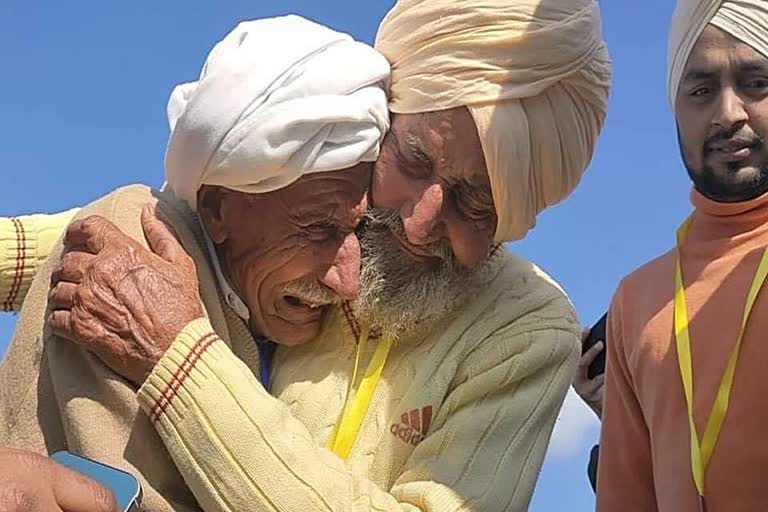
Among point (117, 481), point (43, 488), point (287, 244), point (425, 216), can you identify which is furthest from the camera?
point (425, 216)

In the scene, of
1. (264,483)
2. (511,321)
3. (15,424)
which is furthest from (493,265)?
(15,424)

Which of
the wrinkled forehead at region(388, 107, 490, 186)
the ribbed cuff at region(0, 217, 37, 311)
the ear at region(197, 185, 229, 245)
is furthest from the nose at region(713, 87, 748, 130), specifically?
the ribbed cuff at region(0, 217, 37, 311)

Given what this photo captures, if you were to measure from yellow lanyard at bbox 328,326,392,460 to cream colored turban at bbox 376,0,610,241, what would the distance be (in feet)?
1.07

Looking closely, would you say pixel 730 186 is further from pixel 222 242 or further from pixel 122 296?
pixel 122 296

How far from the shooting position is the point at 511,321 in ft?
7.69

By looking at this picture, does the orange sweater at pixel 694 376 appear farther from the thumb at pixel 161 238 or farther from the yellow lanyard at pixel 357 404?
the thumb at pixel 161 238

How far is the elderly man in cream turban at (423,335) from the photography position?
6.57 ft

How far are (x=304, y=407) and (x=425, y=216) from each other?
41 cm

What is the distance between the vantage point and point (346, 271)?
227 centimetres

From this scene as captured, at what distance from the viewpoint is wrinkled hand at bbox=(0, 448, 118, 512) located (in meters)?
1.29

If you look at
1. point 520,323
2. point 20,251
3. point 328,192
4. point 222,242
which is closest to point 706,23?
point 520,323

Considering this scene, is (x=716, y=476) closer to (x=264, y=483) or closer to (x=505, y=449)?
(x=505, y=449)

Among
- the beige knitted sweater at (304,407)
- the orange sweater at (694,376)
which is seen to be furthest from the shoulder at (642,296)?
the beige knitted sweater at (304,407)

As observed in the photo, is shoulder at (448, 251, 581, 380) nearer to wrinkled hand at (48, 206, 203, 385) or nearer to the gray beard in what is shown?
the gray beard
